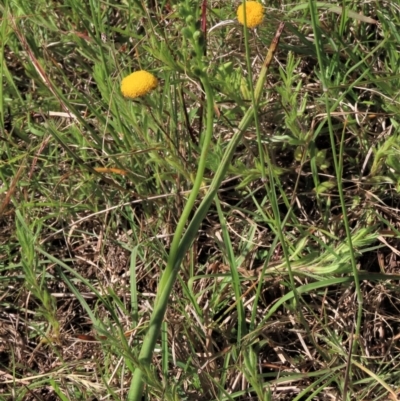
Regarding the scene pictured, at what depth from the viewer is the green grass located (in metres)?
1.46

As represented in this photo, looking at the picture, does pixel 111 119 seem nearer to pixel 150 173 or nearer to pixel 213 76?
pixel 150 173

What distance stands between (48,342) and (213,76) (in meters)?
0.71

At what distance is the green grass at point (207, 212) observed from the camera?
1456 mm

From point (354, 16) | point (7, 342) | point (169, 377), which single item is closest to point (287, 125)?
point (354, 16)

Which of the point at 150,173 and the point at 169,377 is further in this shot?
the point at 150,173

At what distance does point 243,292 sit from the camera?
61.2 inches

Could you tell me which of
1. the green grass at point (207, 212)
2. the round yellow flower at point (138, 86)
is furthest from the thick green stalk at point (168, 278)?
the round yellow flower at point (138, 86)

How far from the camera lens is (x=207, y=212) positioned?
1.56 meters

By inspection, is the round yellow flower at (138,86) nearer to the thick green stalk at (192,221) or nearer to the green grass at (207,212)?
the green grass at (207,212)

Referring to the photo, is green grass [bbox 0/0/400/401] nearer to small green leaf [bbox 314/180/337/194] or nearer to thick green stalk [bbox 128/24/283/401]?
small green leaf [bbox 314/180/337/194]

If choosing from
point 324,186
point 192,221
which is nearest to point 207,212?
point 324,186

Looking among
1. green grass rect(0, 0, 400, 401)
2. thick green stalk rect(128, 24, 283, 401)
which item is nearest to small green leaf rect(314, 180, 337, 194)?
green grass rect(0, 0, 400, 401)

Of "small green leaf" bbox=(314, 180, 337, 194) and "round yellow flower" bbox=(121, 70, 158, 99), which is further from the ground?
"round yellow flower" bbox=(121, 70, 158, 99)

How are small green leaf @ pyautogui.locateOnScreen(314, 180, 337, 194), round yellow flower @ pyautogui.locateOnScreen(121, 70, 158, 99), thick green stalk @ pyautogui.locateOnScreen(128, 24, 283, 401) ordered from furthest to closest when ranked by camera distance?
small green leaf @ pyautogui.locateOnScreen(314, 180, 337, 194) < round yellow flower @ pyautogui.locateOnScreen(121, 70, 158, 99) < thick green stalk @ pyautogui.locateOnScreen(128, 24, 283, 401)
